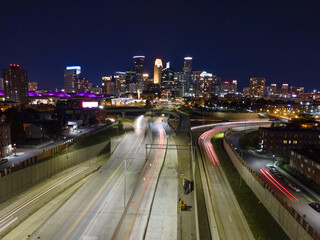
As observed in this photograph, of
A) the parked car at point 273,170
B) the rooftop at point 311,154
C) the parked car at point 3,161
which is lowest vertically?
the parked car at point 273,170

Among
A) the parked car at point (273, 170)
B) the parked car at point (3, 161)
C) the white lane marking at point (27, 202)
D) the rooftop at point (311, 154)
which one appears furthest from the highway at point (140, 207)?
the rooftop at point (311, 154)

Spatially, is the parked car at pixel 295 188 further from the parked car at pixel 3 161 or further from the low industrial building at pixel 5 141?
the low industrial building at pixel 5 141

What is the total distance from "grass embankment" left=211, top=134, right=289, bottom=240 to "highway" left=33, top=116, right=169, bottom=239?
32.4ft

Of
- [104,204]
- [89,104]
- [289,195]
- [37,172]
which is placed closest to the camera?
[104,204]

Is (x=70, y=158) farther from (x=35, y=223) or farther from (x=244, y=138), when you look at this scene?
(x=244, y=138)

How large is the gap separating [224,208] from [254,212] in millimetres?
2918

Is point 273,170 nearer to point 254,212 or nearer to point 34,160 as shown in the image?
point 254,212

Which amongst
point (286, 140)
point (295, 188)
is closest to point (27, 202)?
point (295, 188)

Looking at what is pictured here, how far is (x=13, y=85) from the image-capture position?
13950 centimetres

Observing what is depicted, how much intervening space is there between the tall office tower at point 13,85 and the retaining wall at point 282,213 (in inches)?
5797

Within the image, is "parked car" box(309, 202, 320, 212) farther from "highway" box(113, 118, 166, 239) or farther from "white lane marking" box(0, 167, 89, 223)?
"white lane marking" box(0, 167, 89, 223)

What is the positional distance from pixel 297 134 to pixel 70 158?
4283 centimetres

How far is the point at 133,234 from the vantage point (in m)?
17.3

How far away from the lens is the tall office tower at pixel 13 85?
13862cm
